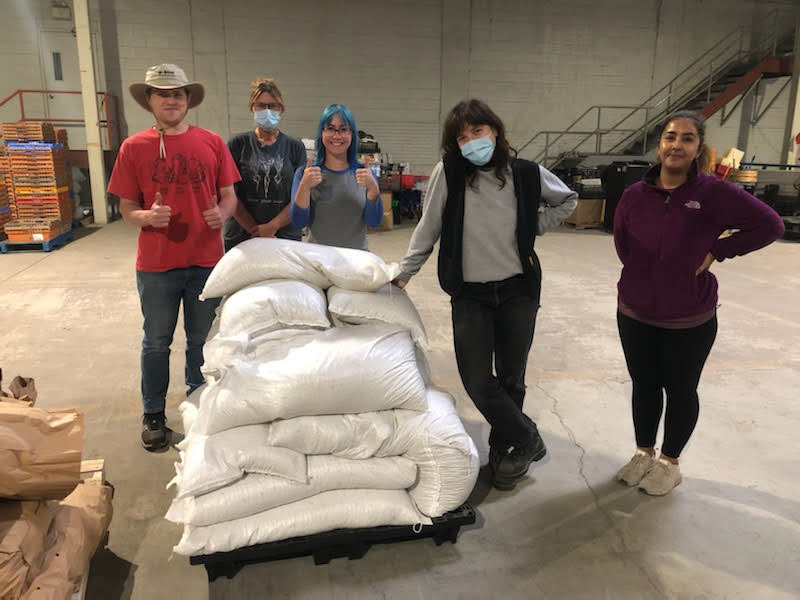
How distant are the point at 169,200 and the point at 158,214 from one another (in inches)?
5.7

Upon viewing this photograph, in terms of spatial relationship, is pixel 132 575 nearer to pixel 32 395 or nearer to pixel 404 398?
pixel 32 395

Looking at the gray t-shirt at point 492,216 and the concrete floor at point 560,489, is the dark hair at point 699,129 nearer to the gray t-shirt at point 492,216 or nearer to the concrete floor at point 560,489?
the gray t-shirt at point 492,216

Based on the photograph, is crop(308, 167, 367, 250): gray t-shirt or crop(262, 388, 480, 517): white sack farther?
crop(308, 167, 367, 250): gray t-shirt

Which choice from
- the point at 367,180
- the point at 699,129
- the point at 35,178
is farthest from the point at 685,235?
the point at 35,178

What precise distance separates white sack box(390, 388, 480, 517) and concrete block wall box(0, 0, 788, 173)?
31.5ft

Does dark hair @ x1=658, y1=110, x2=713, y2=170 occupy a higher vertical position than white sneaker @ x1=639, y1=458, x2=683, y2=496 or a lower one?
higher

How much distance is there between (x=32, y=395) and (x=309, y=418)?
0.80 metres

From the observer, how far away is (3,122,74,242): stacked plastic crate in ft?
23.2

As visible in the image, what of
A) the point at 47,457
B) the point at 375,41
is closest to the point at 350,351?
the point at 47,457

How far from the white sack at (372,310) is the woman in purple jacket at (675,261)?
833 mm

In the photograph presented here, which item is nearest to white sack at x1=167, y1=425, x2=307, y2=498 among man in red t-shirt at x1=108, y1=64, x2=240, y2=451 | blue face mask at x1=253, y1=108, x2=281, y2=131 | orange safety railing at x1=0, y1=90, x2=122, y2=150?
man in red t-shirt at x1=108, y1=64, x2=240, y2=451

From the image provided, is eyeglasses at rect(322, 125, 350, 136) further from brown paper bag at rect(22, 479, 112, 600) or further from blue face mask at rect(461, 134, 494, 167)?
brown paper bag at rect(22, 479, 112, 600)

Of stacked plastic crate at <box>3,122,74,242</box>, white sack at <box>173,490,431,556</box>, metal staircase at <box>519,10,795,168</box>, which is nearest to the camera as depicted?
white sack at <box>173,490,431,556</box>

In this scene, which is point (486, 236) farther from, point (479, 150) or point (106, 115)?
point (106, 115)
